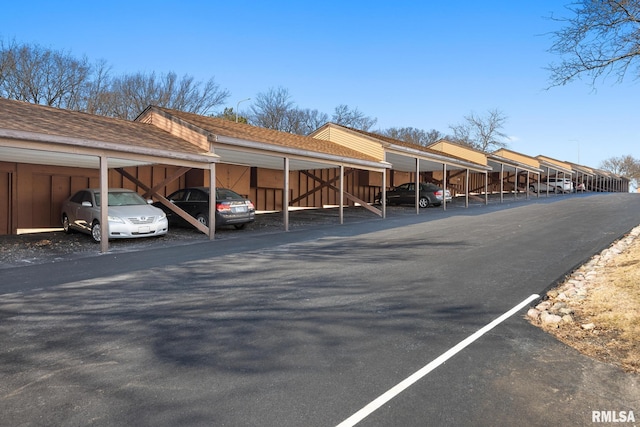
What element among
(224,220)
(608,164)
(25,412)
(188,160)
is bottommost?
(25,412)

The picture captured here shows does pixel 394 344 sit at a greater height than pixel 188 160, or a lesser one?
lesser

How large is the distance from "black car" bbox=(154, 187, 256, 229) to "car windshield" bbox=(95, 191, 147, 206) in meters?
1.67

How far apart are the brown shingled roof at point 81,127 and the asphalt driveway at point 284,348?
3.44 meters

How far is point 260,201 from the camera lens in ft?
69.5

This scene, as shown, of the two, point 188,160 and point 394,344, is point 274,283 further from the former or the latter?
point 188,160

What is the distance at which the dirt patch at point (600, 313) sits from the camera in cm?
390

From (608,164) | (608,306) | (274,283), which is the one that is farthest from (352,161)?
(608,164)

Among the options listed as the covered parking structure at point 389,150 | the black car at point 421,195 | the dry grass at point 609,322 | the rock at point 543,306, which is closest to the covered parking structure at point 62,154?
the rock at point 543,306

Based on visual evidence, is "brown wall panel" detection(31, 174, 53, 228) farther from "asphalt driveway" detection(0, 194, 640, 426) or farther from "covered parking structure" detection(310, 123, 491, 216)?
"covered parking structure" detection(310, 123, 491, 216)

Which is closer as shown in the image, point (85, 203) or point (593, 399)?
point (593, 399)

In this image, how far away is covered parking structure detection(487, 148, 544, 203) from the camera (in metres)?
31.8

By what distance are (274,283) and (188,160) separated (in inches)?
280

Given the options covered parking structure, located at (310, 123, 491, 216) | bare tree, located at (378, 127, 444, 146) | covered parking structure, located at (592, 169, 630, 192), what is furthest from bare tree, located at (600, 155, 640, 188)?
covered parking structure, located at (310, 123, 491, 216)

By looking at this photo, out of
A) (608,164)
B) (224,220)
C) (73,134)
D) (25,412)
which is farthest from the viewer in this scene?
(608,164)
